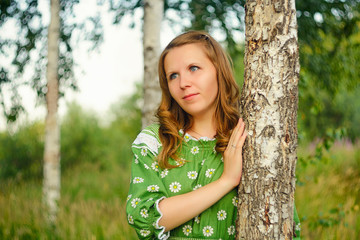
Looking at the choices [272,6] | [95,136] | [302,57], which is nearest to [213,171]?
[272,6]

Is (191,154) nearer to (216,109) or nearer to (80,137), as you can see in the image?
(216,109)

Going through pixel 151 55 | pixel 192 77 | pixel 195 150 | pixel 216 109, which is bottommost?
pixel 195 150

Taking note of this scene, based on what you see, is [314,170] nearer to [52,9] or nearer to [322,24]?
[322,24]

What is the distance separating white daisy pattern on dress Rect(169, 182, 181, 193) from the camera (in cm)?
159

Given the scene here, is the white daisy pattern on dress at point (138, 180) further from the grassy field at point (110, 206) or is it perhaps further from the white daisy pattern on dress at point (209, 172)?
the grassy field at point (110, 206)

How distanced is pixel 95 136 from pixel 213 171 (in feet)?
21.9

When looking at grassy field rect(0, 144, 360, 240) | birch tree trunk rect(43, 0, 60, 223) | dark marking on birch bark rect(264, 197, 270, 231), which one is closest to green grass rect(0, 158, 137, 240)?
grassy field rect(0, 144, 360, 240)

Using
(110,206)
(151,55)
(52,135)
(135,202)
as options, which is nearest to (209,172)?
(135,202)

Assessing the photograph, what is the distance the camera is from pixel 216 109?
1.79m

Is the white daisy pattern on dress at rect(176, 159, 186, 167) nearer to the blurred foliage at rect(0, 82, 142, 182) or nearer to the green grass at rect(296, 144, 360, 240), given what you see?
the green grass at rect(296, 144, 360, 240)

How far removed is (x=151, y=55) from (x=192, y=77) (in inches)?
62.5

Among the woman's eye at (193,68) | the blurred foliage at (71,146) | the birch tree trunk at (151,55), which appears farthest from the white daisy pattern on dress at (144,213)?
the blurred foliage at (71,146)

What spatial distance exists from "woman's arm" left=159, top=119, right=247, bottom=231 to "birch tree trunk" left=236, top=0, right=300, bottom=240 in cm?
7

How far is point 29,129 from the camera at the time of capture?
663 cm
